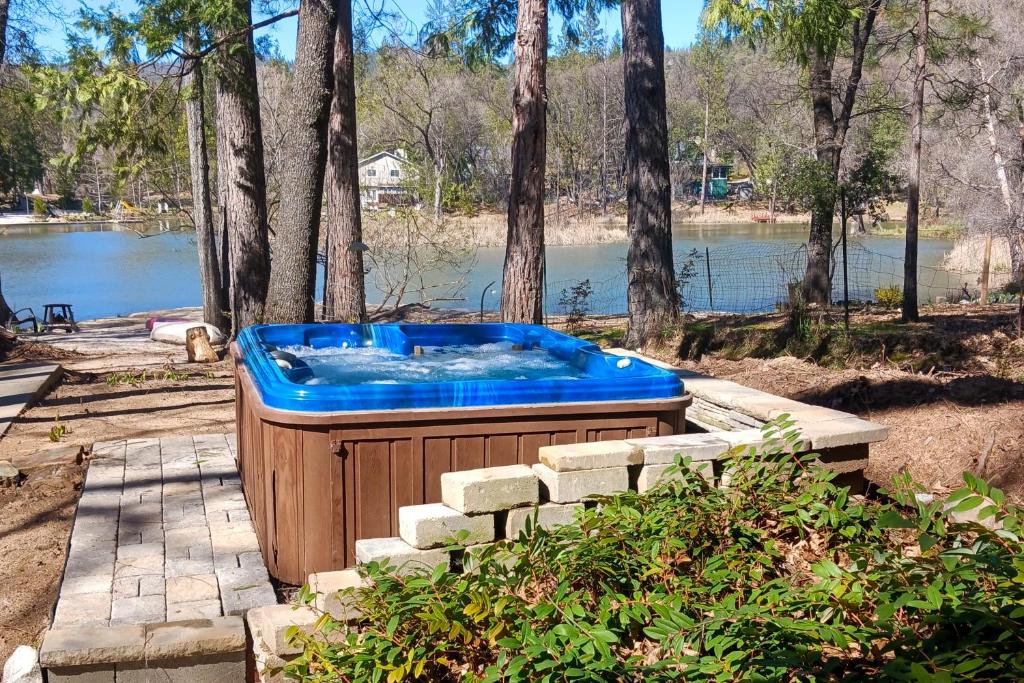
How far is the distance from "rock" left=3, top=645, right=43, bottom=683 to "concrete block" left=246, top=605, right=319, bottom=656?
2.45 feet

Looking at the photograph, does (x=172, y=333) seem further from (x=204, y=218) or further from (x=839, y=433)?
(x=839, y=433)

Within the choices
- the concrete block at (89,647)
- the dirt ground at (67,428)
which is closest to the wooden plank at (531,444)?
the concrete block at (89,647)

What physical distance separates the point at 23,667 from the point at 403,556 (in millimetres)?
1457

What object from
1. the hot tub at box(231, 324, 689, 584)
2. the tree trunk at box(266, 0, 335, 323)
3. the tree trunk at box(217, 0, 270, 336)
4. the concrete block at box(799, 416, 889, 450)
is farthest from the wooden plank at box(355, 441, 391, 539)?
the tree trunk at box(217, 0, 270, 336)

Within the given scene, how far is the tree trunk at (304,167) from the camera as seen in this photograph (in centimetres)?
813

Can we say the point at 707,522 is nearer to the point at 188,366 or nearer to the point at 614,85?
the point at 188,366

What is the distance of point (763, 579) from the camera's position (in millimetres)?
2979

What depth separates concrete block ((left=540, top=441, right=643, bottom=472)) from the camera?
3408mm

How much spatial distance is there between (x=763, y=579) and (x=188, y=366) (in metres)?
8.52

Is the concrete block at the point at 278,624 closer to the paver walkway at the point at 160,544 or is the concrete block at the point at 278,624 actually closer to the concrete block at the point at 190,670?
the concrete block at the point at 190,670

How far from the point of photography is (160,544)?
165 inches

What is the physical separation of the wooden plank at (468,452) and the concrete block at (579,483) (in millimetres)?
387

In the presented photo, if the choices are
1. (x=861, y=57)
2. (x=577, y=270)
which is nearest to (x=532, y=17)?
(x=861, y=57)

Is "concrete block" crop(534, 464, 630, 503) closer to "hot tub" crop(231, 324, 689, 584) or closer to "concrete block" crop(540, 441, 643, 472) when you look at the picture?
"concrete block" crop(540, 441, 643, 472)
